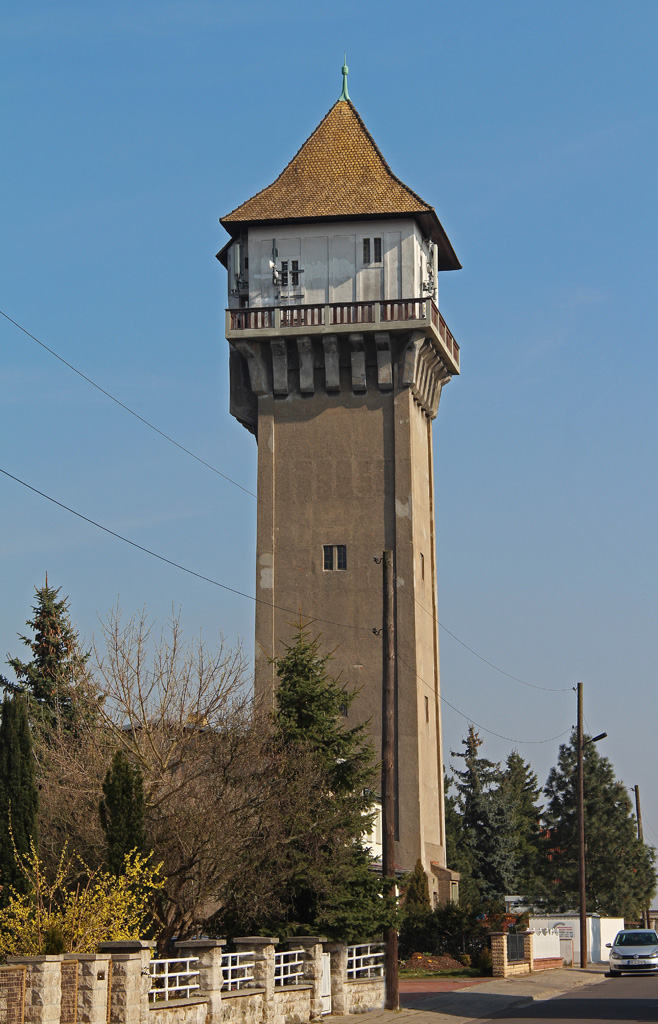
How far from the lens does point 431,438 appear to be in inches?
1993

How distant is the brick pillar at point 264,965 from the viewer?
2273 cm

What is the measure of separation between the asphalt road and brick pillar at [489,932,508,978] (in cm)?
314

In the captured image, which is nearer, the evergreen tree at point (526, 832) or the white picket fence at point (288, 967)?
the white picket fence at point (288, 967)

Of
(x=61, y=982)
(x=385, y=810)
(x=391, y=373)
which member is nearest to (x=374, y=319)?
(x=391, y=373)

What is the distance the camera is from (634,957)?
42.5 meters

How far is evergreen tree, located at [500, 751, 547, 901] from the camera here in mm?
76625

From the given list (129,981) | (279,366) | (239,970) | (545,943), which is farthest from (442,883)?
(129,981)

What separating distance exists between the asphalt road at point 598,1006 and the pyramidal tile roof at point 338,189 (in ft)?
86.2

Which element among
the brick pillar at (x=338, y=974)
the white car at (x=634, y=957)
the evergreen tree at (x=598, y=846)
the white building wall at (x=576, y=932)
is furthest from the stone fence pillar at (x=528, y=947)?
the evergreen tree at (x=598, y=846)

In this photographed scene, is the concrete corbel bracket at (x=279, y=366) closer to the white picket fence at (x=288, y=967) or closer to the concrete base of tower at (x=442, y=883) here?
the concrete base of tower at (x=442, y=883)

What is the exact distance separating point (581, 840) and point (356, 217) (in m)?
24.6

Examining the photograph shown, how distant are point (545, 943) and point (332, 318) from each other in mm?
23213

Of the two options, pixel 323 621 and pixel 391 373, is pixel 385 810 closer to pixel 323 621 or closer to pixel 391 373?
pixel 323 621

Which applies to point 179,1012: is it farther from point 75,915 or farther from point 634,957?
point 634,957
